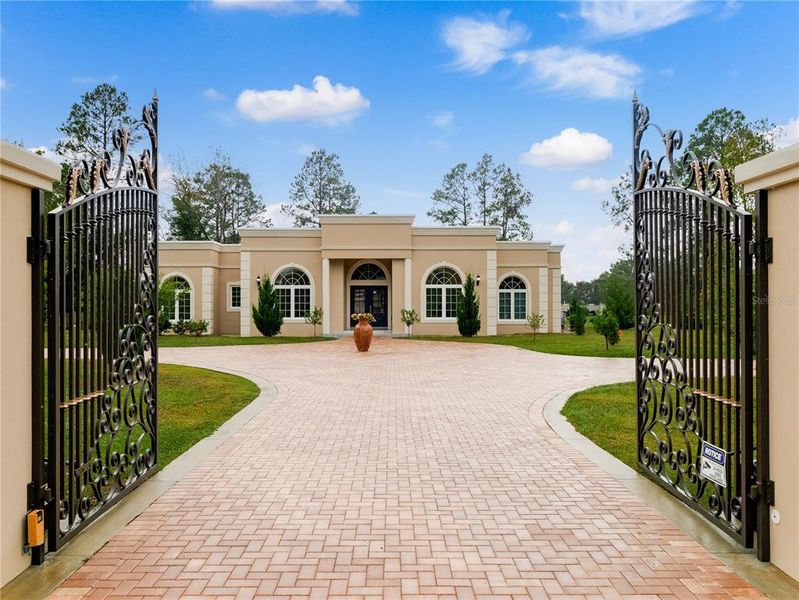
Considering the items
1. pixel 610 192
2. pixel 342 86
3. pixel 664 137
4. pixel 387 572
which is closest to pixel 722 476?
pixel 387 572

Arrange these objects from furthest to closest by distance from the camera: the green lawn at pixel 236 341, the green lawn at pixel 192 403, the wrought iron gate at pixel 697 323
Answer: the green lawn at pixel 236 341, the green lawn at pixel 192 403, the wrought iron gate at pixel 697 323

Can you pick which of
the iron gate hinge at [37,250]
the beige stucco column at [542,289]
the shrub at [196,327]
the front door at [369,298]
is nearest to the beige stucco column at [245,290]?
the shrub at [196,327]

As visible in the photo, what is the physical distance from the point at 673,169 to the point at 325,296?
60.3 ft

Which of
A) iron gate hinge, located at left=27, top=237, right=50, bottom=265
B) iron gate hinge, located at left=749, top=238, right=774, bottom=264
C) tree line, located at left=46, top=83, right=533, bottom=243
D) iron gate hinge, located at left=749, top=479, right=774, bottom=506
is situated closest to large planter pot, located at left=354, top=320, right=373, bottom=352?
iron gate hinge, located at left=27, top=237, right=50, bottom=265

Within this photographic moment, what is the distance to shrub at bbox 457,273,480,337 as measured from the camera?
835 inches

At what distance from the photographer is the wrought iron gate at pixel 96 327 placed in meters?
2.99

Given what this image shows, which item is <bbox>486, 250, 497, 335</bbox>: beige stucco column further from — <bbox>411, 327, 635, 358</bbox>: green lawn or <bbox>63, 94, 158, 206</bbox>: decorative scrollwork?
<bbox>63, 94, 158, 206</bbox>: decorative scrollwork

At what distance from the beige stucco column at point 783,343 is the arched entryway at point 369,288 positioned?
20.2m

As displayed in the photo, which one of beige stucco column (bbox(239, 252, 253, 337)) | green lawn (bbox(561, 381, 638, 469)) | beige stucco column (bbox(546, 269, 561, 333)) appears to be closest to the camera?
green lawn (bbox(561, 381, 638, 469))

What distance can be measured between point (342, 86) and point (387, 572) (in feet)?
82.3

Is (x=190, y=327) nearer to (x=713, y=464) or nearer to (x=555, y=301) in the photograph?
(x=555, y=301)

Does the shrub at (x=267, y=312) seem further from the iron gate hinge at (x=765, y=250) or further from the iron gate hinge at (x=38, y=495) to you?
the iron gate hinge at (x=765, y=250)

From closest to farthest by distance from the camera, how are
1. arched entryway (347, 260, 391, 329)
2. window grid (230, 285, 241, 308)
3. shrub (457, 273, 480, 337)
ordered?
shrub (457, 273, 480, 337)
arched entryway (347, 260, 391, 329)
window grid (230, 285, 241, 308)

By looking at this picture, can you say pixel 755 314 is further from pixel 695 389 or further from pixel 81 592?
pixel 81 592
